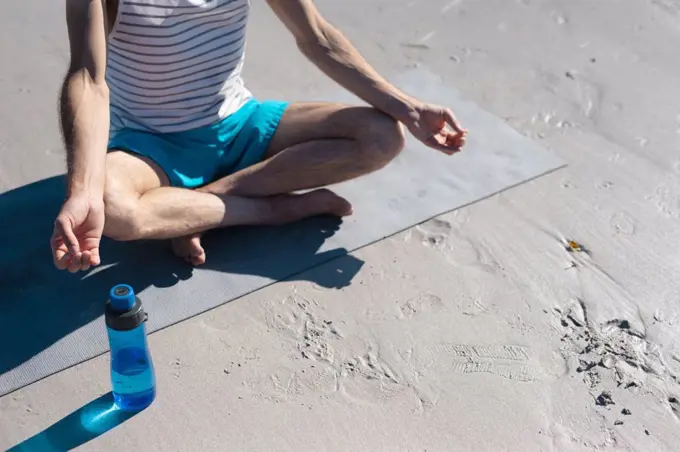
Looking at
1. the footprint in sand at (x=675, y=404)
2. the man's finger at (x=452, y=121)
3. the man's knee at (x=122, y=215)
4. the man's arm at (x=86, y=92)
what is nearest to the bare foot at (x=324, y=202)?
the man's finger at (x=452, y=121)

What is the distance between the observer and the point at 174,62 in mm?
2297

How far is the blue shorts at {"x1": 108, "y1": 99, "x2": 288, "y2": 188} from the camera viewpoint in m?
2.36

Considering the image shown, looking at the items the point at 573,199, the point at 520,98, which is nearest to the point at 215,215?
the point at 573,199

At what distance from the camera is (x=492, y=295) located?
2.39 metres

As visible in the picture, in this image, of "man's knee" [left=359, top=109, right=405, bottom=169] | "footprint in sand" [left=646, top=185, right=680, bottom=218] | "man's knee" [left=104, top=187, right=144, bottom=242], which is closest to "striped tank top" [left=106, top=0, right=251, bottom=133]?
"man's knee" [left=104, top=187, right=144, bottom=242]

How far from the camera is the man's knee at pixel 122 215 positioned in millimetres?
2127

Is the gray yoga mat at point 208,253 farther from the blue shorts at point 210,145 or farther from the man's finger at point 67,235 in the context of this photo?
the man's finger at point 67,235

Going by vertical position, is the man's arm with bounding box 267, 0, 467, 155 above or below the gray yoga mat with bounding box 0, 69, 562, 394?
above

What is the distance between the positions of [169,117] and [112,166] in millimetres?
241

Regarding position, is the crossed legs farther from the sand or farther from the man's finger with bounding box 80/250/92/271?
the man's finger with bounding box 80/250/92/271

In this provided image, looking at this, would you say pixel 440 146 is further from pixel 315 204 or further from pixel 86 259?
pixel 86 259

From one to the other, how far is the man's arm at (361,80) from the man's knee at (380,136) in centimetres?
2

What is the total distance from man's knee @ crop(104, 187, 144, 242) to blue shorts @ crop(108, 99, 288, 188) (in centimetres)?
20

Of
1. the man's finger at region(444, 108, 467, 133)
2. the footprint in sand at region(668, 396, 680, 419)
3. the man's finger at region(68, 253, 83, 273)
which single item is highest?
the man's finger at region(444, 108, 467, 133)
